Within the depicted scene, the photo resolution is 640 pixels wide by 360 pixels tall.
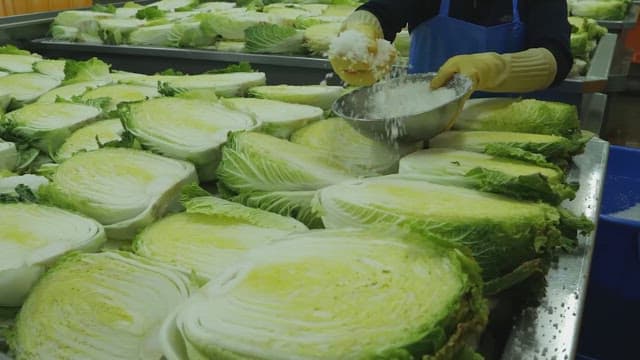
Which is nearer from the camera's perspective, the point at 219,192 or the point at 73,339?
the point at 73,339

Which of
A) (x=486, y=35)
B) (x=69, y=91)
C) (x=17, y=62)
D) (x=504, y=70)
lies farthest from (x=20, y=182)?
(x=486, y=35)

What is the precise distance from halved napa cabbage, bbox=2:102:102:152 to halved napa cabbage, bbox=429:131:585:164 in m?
1.36

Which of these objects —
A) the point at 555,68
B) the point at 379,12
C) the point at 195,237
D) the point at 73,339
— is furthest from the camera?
the point at 379,12

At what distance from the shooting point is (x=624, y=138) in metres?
7.04

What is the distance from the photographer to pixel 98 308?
49.8 inches

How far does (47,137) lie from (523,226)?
1740 millimetres

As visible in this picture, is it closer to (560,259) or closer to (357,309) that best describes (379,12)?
(560,259)

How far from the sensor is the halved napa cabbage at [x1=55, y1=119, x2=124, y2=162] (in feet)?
7.33

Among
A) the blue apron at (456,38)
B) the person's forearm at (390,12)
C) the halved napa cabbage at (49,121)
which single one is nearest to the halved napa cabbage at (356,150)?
the halved napa cabbage at (49,121)

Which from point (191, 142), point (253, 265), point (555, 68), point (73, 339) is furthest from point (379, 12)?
point (73, 339)

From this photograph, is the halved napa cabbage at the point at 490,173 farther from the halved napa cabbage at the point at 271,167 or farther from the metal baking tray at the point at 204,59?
the metal baking tray at the point at 204,59

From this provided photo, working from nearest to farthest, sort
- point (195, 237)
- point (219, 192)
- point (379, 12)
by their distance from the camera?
point (195, 237) → point (219, 192) → point (379, 12)

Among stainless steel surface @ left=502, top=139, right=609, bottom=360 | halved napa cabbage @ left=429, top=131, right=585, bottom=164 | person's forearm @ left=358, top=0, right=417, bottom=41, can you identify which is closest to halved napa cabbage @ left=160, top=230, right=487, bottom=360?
stainless steel surface @ left=502, top=139, right=609, bottom=360

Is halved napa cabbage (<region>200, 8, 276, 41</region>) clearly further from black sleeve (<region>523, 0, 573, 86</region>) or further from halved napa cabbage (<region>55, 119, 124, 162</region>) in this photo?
halved napa cabbage (<region>55, 119, 124, 162</region>)
